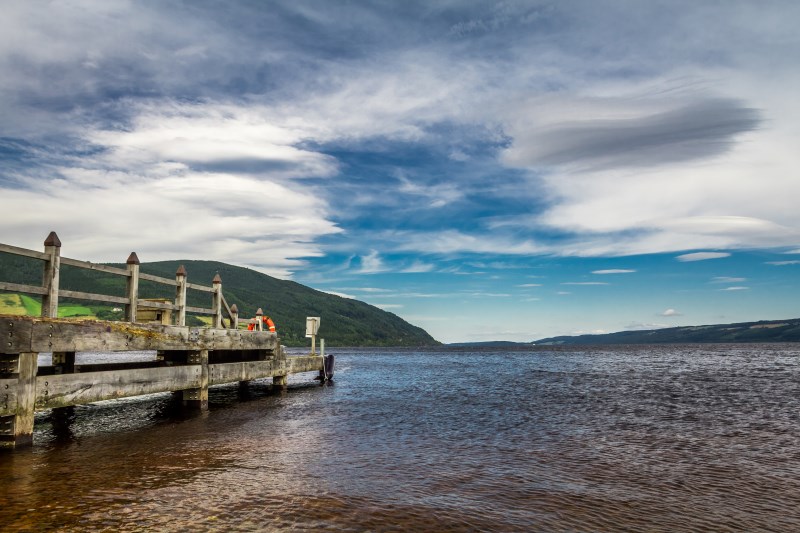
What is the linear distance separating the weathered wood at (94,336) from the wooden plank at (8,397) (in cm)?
70

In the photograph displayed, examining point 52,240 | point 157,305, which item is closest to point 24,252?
point 52,240

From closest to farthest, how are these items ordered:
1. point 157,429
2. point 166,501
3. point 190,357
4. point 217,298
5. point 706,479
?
1. point 166,501
2. point 706,479
3. point 157,429
4. point 190,357
5. point 217,298

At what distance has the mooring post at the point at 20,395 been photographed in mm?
11070

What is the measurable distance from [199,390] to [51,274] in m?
8.39

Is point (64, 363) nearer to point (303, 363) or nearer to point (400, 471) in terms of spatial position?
point (400, 471)

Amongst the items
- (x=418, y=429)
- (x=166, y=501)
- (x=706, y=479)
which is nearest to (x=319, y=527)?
(x=166, y=501)

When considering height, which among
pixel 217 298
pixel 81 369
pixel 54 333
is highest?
pixel 217 298

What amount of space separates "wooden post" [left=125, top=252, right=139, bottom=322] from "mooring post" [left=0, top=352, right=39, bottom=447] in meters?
4.12

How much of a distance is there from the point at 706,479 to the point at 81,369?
20.5 meters

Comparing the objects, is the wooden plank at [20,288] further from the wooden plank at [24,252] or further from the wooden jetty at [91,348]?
the wooden plank at [24,252]

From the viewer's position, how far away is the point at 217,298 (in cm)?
2158

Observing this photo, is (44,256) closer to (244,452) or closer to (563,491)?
(244,452)

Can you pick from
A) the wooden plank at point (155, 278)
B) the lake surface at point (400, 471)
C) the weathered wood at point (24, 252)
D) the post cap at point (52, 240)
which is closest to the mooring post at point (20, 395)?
the lake surface at point (400, 471)

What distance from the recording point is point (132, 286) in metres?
15.8
